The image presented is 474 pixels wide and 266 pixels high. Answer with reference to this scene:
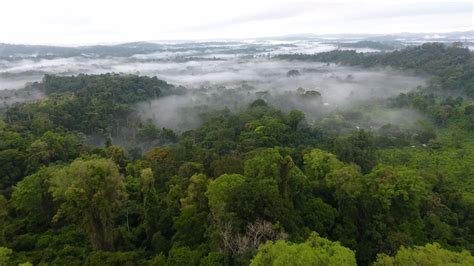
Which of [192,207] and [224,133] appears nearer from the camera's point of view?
[192,207]

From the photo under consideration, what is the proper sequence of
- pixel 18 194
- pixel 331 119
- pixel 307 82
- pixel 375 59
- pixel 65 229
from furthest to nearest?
1. pixel 375 59
2. pixel 307 82
3. pixel 331 119
4. pixel 18 194
5. pixel 65 229

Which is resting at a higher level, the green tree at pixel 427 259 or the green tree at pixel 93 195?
the green tree at pixel 93 195

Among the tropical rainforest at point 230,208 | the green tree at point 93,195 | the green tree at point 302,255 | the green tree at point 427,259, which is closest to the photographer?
the green tree at point 302,255

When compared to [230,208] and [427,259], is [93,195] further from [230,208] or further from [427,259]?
[427,259]

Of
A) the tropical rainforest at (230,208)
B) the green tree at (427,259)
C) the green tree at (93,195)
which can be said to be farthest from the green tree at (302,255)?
the green tree at (93,195)

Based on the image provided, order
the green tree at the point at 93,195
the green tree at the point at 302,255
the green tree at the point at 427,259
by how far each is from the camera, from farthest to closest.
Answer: the green tree at the point at 93,195, the green tree at the point at 427,259, the green tree at the point at 302,255

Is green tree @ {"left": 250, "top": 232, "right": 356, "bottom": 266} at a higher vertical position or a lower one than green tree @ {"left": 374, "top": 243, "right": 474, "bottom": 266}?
higher

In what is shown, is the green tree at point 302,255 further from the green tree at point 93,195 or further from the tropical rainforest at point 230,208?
the green tree at point 93,195

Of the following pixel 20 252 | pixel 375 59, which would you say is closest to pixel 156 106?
pixel 20 252

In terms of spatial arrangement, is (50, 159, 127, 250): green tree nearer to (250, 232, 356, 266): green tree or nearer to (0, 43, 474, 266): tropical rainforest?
(0, 43, 474, 266): tropical rainforest

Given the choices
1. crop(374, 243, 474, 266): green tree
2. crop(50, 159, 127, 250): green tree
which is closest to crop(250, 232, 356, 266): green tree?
crop(374, 243, 474, 266): green tree

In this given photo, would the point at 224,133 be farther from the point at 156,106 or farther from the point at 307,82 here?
the point at 307,82
